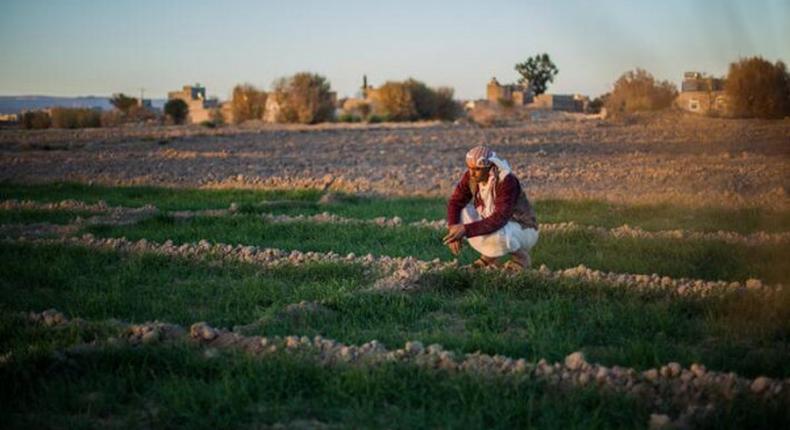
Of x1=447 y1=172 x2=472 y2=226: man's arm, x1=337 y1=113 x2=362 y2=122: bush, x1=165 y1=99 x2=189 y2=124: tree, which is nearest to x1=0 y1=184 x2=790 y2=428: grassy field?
x1=447 y1=172 x2=472 y2=226: man's arm

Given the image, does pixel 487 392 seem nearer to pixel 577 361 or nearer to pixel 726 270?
pixel 577 361

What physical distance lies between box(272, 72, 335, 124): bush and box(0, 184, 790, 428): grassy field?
39637mm

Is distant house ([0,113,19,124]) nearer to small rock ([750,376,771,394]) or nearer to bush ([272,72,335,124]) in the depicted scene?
bush ([272,72,335,124])

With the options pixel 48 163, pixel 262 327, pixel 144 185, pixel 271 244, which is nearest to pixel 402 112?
pixel 48 163

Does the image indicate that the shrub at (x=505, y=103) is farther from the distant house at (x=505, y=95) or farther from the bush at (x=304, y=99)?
the bush at (x=304, y=99)

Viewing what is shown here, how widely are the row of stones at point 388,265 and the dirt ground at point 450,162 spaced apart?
4849 millimetres

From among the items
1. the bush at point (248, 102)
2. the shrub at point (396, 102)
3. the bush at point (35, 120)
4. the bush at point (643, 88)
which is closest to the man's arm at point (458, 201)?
the bush at point (643, 88)

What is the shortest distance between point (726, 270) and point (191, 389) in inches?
189

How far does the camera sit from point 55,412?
13.5ft

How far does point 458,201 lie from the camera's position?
679 centimetres

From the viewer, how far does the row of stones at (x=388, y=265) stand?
19.6ft

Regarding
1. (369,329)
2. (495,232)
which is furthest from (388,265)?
(369,329)

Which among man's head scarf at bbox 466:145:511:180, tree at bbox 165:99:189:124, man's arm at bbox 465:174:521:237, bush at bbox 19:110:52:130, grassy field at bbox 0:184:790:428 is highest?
tree at bbox 165:99:189:124

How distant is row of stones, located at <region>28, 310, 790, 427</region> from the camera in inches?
155
